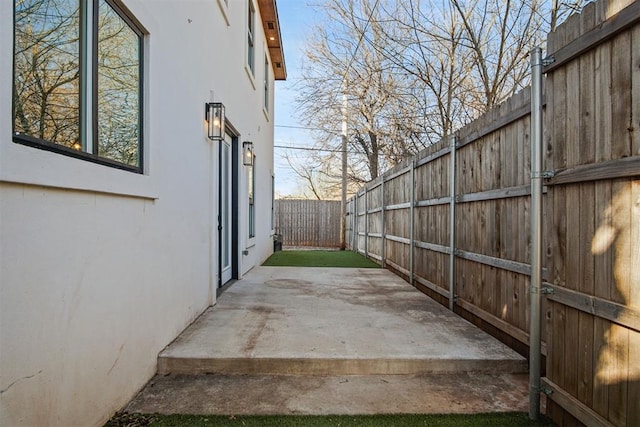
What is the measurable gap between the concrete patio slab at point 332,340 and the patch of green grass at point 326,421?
564 mm

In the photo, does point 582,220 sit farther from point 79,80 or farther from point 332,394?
point 79,80

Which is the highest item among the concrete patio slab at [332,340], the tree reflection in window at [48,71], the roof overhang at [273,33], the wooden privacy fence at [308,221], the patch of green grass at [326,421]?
the roof overhang at [273,33]

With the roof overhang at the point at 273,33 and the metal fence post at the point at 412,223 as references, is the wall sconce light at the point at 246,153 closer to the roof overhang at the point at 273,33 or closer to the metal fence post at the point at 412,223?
the metal fence post at the point at 412,223

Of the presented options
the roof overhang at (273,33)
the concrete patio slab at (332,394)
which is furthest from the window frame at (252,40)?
the concrete patio slab at (332,394)

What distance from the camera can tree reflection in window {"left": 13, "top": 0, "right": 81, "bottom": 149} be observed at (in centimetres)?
150

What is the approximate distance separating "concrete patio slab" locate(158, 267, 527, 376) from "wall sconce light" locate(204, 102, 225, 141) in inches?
75.8

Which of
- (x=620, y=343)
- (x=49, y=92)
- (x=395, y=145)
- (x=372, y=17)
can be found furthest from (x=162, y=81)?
(x=395, y=145)

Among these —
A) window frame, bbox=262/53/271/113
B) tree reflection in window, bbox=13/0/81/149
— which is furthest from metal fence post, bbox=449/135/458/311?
window frame, bbox=262/53/271/113

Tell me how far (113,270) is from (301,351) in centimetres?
144

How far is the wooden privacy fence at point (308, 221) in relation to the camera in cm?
1547

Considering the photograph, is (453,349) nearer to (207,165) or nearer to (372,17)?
(207,165)

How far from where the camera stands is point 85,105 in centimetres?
193

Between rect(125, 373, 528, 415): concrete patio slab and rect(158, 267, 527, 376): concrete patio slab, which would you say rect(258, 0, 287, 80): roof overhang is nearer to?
rect(158, 267, 527, 376): concrete patio slab

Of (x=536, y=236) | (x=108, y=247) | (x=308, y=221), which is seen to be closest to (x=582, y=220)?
(x=536, y=236)
